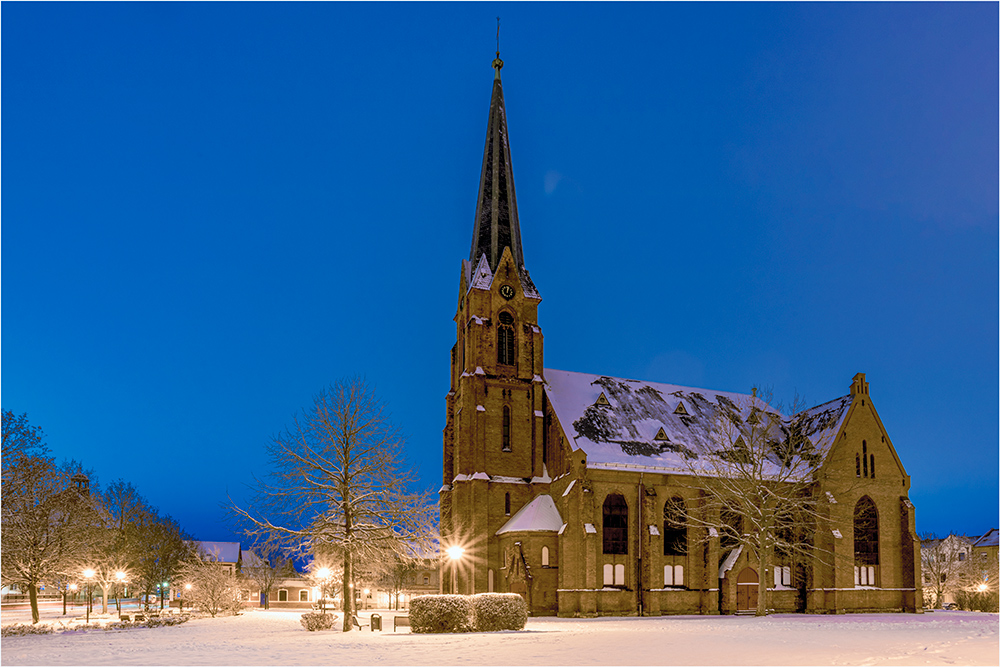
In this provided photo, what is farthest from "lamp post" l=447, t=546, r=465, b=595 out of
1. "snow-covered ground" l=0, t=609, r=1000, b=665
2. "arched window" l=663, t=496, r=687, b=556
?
"snow-covered ground" l=0, t=609, r=1000, b=665

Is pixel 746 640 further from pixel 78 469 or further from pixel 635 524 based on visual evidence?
pixel 78 469

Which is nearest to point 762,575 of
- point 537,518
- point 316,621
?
point 537,518

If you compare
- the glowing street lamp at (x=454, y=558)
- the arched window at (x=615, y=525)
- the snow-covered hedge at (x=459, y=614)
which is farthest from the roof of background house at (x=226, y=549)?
the snow-covered hedge at (x=459, y=614)

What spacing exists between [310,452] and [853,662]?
A: 2250 centimetres

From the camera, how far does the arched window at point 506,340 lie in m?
51.5

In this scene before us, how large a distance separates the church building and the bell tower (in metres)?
0.09

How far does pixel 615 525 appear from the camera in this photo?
4688 cm

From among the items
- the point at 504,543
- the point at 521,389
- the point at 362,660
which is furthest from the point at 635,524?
the point at 362,660

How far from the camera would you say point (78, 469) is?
55.9m

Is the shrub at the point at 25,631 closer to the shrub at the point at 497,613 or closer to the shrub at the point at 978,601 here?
the shrub at the point at 497,613

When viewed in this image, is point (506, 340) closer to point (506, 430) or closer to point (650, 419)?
point (506, 430)

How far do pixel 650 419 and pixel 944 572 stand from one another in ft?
139

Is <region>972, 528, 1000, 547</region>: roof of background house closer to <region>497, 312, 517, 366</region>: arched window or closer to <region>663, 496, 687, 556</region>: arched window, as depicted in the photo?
<region>663, 496, 687, 556</region>: arched window

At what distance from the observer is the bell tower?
4734 cm
